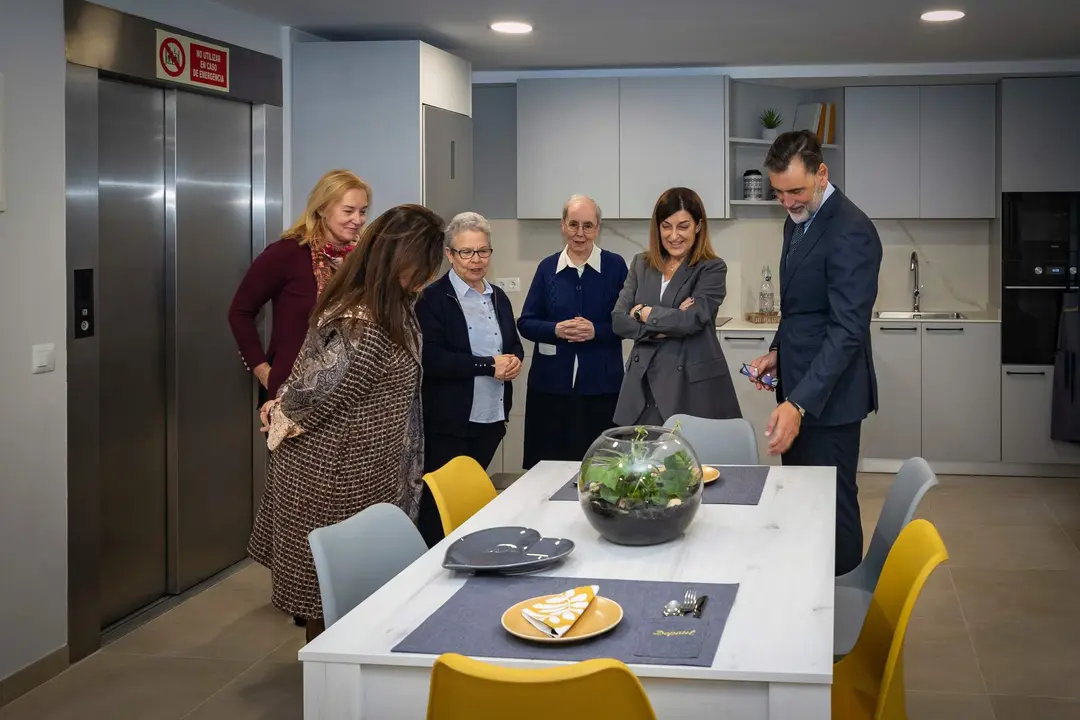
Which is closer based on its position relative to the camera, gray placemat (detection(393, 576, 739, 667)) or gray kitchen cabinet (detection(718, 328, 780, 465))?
gray placemat (detection(393, 576, 739, 667))

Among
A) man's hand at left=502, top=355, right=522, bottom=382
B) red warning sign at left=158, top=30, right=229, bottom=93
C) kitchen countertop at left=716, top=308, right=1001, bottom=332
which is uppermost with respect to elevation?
→ red warning sign at left=158, top=30, right=229, bottom=93

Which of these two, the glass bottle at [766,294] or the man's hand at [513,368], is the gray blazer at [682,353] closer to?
the man's hand at [513,368]

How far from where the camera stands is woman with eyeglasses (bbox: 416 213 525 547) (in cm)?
385

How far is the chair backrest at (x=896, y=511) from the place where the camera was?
9.05 ft

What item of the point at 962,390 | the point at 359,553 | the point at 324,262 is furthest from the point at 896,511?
the point at 962,390

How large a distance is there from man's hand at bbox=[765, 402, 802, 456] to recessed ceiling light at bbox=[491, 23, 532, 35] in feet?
8.65

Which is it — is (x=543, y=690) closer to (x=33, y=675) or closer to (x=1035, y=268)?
(x=33, y=675)

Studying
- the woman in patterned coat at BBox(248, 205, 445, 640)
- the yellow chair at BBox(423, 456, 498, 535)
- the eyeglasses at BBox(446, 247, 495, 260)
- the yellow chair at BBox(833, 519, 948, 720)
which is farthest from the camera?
the eyeglasses at BBox(446, 247, 495, 260)

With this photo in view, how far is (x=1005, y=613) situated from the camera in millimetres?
4371

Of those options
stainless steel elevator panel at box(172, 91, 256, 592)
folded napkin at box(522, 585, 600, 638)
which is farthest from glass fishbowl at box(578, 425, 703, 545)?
stainless steel elevator panel at box(172, 91, 256, 592)

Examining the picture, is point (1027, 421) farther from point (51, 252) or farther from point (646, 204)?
point (51, 252)

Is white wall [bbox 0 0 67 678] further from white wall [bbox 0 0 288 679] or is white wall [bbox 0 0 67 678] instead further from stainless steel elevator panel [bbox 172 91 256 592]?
stainless steel elevator panel [bbox 172 91 256 592]

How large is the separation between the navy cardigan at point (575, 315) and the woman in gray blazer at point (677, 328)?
217mm

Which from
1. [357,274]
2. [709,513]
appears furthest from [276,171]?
[709,513]
